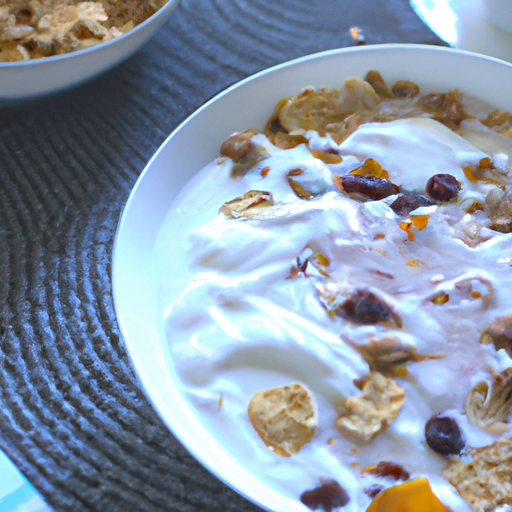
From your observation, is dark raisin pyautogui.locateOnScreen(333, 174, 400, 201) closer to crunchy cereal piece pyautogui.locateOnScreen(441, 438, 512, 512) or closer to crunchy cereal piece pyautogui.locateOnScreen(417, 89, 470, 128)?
crunchy cereal piece pyautogui.locateOnScreen(417, 89, 470, 128)

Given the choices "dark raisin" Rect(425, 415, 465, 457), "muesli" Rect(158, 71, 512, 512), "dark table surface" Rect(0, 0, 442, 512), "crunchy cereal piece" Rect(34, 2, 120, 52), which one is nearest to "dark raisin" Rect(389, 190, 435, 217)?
"muesli" Rect(158, 71, 512, 512)

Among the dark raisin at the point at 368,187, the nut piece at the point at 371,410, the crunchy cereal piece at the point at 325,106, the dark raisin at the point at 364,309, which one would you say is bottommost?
the nut piece at the point at 371,410

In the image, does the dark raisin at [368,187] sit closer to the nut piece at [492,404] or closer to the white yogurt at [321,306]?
the white yogurt at [321,306]

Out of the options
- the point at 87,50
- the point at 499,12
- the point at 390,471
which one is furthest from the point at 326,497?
the point at 499,12

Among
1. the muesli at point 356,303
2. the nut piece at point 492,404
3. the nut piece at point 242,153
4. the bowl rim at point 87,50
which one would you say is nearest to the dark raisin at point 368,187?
the muesli at point 356,303

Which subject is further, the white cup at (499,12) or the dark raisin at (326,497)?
the white cup at (499,12)

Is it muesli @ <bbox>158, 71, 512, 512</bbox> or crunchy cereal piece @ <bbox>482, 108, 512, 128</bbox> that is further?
crunchy cereal piece @ <bbox>482, 108, 512, 128</bbox>
